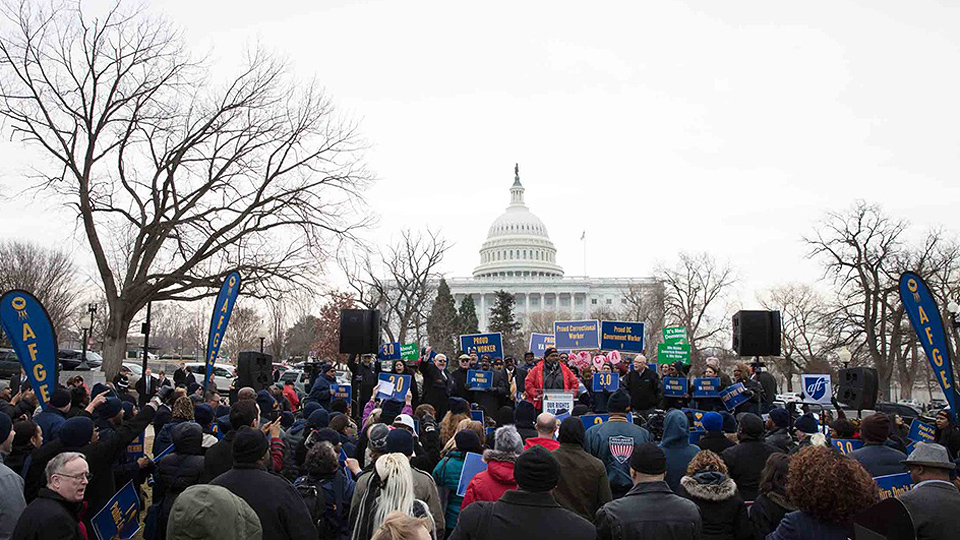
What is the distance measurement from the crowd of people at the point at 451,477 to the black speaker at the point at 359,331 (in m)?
4.88

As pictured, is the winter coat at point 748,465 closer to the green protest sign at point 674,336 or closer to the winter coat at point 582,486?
the winter coat at point 582,486

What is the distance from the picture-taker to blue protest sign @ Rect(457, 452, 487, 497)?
600 cm

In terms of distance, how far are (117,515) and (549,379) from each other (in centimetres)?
805

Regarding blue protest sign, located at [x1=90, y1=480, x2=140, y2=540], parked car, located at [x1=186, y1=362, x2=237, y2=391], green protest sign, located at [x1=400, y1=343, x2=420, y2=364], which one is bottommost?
parked car, located at [x1=186, y1=362, x2=237, y2=391]

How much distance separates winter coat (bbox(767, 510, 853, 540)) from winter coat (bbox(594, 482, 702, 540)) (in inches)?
19.0

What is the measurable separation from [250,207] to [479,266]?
118311 mm

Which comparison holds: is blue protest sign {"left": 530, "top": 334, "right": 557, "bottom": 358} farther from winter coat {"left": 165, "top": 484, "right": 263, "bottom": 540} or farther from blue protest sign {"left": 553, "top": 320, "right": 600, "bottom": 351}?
winter coat {"left": 165, "top": 484, "right": 263, "bottom": 540}

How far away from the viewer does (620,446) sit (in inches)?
279

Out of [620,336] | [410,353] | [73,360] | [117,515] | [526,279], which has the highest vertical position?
[526,279]

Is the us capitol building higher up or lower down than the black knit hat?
higher up

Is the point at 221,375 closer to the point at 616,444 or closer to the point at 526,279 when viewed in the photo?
the point at 616,444

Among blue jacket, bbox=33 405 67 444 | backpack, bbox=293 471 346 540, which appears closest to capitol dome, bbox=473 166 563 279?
blue jacket, bbox=33 405 67 444

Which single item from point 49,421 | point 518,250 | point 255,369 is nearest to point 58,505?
point 49,421

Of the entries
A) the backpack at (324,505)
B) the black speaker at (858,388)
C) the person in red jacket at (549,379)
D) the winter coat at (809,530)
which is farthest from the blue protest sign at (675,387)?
the winter coat at (809,530)
